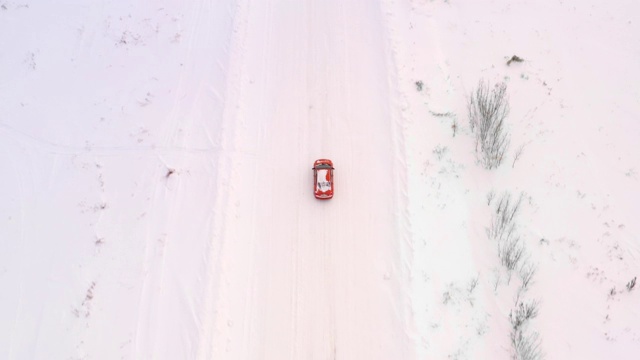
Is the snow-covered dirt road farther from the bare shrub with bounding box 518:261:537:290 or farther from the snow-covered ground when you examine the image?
the bare shrub with bounding box 518:261:537:290

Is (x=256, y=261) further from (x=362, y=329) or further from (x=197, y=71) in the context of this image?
(x=197, y=71)

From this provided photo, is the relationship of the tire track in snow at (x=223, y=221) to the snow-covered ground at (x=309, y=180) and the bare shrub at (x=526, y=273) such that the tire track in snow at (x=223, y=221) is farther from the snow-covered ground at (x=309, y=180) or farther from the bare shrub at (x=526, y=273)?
the bare shrub at (x=526, y=273)

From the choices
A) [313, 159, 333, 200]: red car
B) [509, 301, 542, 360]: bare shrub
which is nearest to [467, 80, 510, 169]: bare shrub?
[509, 301, 542, 360]: bare shrub

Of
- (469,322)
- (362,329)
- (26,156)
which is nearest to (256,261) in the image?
(362,329)

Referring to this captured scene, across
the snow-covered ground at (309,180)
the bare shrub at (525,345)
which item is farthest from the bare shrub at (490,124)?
the bare shrub at (525,345)

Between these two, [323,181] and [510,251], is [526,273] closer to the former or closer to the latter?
[510,251]

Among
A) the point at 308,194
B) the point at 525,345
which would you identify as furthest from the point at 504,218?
the point at 308,194
